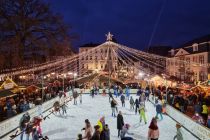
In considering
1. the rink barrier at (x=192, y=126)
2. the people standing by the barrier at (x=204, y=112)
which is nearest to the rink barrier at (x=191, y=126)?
the rink barrier at (x=192, y=126)

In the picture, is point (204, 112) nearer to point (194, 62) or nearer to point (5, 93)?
point (5, 93)


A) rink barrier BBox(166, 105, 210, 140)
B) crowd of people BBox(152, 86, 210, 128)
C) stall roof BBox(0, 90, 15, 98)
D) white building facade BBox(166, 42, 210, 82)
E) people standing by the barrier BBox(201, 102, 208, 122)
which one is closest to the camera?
rink barrier BBox(166, 105, 210, 140)

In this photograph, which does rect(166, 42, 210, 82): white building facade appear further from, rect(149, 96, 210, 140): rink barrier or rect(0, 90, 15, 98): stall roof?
rect(0, 90, 15, 98): stall roof

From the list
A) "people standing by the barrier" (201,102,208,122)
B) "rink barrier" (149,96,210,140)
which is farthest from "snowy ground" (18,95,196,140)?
"people standing by the barrier" (201,102,208,122)

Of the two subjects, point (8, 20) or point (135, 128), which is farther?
point (8, 20)

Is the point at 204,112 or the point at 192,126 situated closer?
the point at 192,126

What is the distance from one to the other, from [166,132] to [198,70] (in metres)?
34.3

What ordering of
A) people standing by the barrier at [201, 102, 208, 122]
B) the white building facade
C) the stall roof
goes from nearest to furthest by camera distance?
people standing by the barrier at [201, 102, 208, 122], the stall roof, the white building facade

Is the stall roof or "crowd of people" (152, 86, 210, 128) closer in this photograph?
"crowd of people" (152, 86, 210, 128)

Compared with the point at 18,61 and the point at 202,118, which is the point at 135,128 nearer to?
the point at 202,118

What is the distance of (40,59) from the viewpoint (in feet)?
99.2

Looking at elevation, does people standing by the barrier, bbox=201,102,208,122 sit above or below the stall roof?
below

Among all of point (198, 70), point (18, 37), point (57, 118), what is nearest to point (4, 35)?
point (18, 37)

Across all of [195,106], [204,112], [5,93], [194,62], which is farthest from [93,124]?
[194,62]
